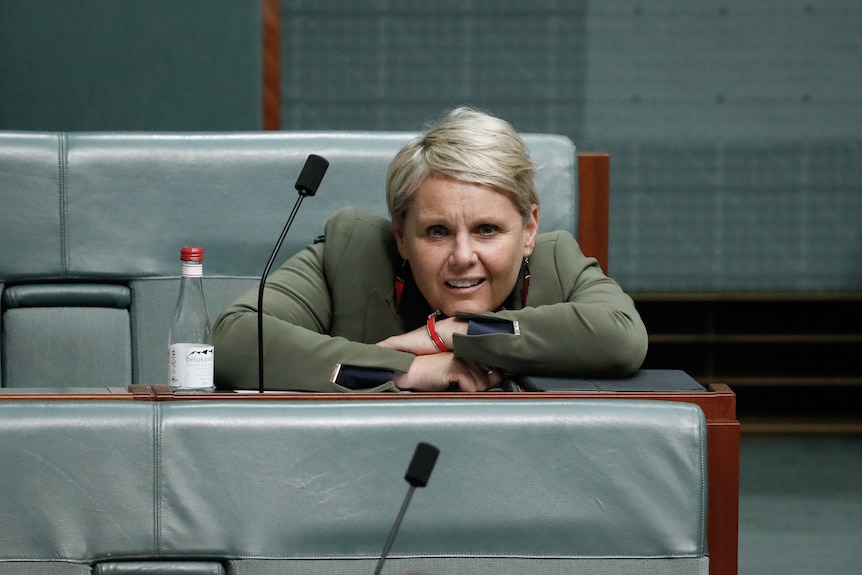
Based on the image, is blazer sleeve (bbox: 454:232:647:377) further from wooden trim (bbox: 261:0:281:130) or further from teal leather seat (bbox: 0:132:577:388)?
wooden trim (bbox: 261:0:281:130)

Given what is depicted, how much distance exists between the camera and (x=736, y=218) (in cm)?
429

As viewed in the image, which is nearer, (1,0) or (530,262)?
(530,262)

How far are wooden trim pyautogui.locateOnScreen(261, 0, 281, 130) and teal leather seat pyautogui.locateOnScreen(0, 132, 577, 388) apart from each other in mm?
1425

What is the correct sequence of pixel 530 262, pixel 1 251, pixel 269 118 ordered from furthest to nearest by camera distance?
pixel 269 118 < pixel 1 251 < pixel 530 262

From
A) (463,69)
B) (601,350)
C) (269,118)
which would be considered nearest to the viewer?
(601,350)

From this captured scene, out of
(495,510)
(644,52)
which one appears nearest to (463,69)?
(644,52)

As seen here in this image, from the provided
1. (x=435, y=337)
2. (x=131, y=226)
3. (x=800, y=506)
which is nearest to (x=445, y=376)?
(x=435, y=337)

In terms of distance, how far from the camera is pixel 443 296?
5.93 feet

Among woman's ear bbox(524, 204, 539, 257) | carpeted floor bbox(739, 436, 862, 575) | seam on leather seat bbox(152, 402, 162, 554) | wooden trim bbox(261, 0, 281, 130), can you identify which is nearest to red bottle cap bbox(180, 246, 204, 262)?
seam on leather seat bbox(152, 402, 162, 554)

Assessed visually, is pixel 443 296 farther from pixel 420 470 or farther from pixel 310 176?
pixel 420 470

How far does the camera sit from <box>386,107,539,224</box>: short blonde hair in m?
1.77

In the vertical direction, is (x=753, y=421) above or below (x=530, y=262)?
below

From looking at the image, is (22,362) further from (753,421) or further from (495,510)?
(753,421)

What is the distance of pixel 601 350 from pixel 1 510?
0.79 metres
